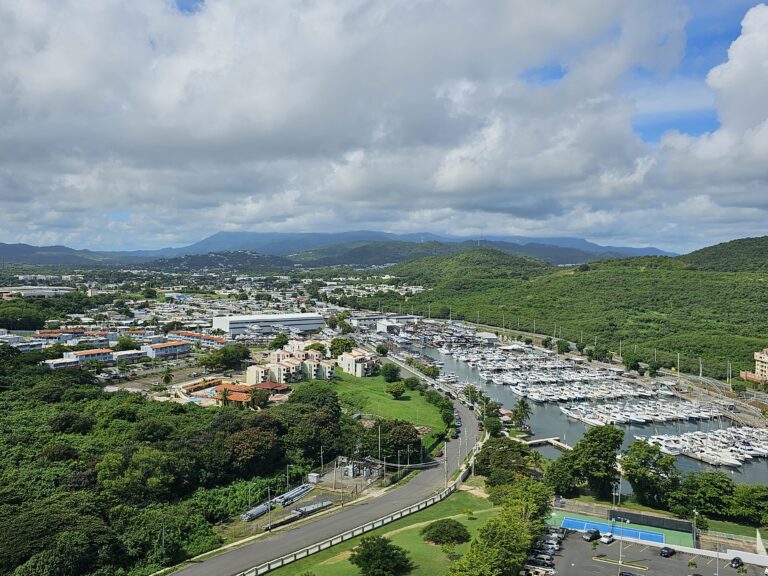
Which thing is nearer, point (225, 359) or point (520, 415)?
point (520, 415)

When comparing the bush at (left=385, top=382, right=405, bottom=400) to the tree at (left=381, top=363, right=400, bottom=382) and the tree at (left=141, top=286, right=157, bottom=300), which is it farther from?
the tree at (left=141, top=286, right=157, bottom=300)

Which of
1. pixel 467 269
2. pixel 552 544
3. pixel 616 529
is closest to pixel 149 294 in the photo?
pixel 467 269

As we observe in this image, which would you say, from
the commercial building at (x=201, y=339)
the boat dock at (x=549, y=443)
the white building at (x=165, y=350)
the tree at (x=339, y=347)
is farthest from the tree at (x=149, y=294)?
the boat dock at (x=549, y=443)

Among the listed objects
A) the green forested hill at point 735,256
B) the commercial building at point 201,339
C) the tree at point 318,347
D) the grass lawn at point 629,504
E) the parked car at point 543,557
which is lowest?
the grass lawn at point 629,504

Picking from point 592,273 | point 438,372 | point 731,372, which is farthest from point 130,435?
point 592,273

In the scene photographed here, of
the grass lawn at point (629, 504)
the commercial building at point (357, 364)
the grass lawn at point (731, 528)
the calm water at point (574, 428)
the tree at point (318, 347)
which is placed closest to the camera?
the grass lawn at point (731, 528)

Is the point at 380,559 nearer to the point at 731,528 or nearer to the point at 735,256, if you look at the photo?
the point at 731,528

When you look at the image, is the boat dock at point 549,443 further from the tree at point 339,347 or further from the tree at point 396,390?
the tree at point 339,347
